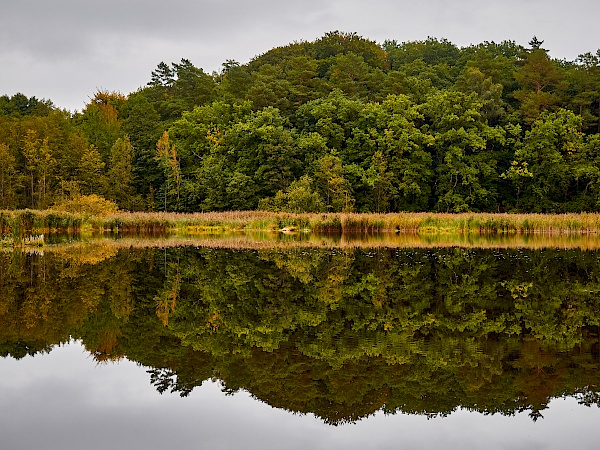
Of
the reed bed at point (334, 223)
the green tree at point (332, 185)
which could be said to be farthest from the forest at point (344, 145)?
the reed bed at point (334, 223)

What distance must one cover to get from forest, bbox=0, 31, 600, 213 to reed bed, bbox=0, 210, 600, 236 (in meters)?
6.16

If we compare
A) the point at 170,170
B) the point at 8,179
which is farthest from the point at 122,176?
the point at 8,179

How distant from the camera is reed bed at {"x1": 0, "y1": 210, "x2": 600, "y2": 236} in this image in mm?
32688

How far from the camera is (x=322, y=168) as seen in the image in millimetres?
47031

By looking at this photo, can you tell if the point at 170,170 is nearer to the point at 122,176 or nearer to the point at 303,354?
the point at 122,176

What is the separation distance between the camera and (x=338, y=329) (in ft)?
26.9

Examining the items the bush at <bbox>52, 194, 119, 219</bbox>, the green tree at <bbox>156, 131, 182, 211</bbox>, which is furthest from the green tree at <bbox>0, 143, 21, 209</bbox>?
the bush at <bbox>52, 194, 119, 219</bbox>

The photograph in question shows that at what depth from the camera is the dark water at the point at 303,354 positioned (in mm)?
4852

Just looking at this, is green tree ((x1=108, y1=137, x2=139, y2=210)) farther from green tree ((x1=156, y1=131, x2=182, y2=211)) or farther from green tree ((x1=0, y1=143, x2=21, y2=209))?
green tree ((x1=0, y1=143, x2=21, y2=209))

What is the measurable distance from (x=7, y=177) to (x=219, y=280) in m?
50.3

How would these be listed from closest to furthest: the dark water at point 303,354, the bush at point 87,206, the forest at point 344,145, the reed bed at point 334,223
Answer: the dark water at point 303,354 → the reed bed at point 334,223 → the bush at point 87,206 → the forest at point 344,145

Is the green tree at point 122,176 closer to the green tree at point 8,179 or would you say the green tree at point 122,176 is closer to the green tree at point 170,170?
the green tree at point 170,170

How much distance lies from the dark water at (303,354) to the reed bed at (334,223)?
1936 centimetres

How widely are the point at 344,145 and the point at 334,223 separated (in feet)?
70.7
